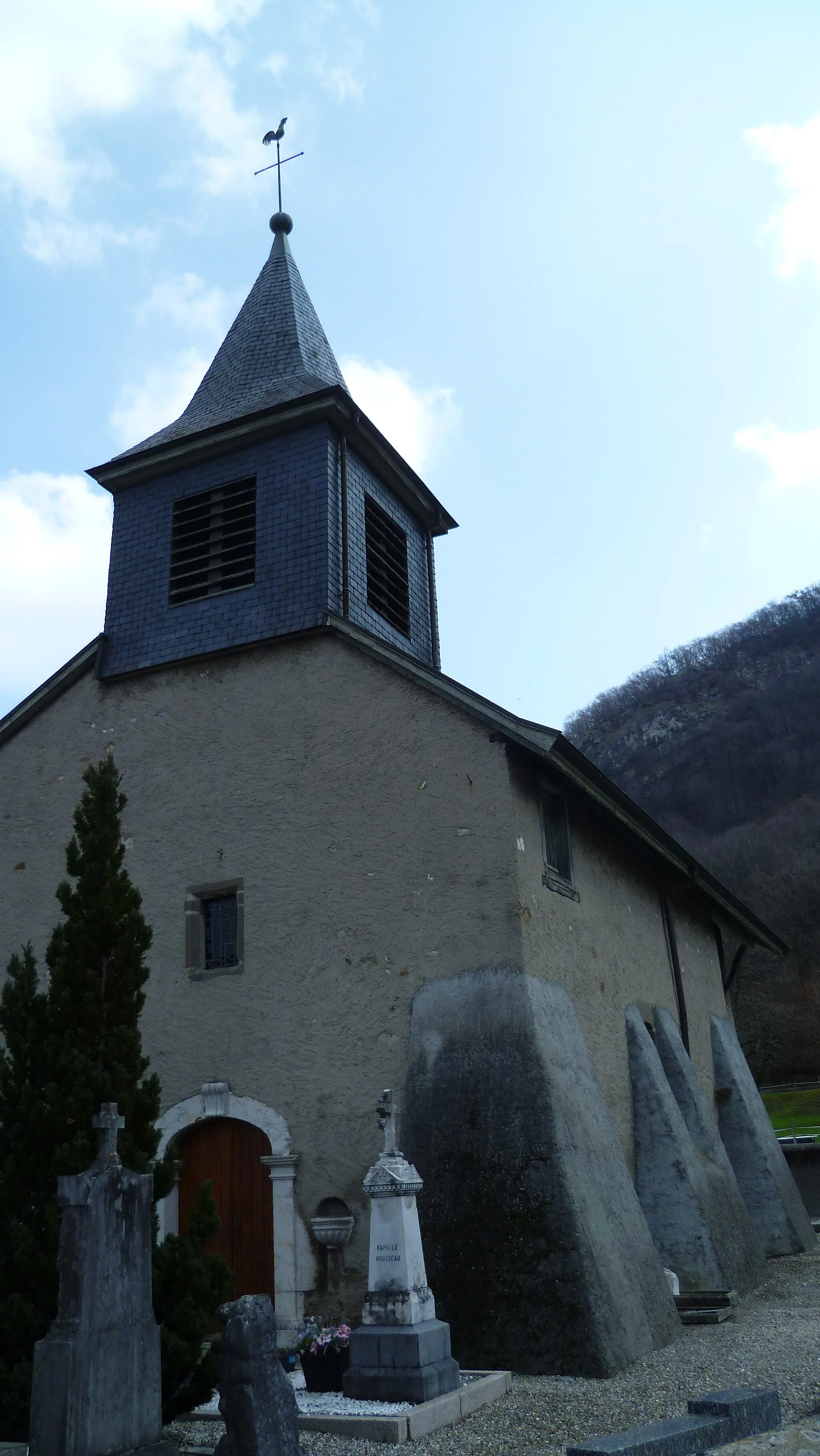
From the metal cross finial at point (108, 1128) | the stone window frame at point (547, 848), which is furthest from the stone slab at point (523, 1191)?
the metal cross finial at point (108, 1128)

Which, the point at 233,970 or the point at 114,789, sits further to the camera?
the point at 233,970

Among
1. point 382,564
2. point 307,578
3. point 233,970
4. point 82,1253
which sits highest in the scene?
point 382,564

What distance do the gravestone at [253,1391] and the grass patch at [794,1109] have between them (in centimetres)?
2528

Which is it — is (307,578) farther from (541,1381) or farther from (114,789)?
(541,1381)

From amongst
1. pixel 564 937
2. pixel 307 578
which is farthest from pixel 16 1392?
pixel 307 578

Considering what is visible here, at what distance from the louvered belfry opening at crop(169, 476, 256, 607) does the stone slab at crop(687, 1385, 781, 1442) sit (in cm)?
867

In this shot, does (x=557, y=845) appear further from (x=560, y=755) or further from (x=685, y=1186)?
(x=685, y=1186)

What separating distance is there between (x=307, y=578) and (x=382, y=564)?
1772mm

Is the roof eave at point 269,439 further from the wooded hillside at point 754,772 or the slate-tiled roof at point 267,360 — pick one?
the wooded hillside at point 754,772

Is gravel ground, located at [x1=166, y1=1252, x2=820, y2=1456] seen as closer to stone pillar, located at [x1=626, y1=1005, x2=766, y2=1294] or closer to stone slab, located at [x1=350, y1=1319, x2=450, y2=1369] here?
stone slab, located at [x1=350, y1=1319, x2=450, y2=1369]

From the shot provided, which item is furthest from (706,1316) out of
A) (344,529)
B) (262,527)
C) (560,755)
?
(262,527)

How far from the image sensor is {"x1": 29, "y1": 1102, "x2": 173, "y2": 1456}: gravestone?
5156 mm

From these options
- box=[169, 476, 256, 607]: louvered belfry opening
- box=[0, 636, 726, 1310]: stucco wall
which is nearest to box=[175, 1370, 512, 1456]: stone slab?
box=[0, 636, 726, 1310]: stucco wall

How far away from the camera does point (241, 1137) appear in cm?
970
